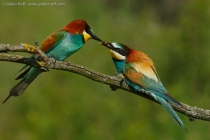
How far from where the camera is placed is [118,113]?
6148 millimetres

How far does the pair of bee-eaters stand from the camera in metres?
3.11

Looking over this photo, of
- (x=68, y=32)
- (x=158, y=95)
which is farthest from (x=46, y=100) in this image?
(x=158, y=95)

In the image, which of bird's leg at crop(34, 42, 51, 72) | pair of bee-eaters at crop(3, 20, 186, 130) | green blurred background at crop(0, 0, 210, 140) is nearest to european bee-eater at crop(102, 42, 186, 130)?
pair of bee-eaters at crop(3, 20, 186, 130)

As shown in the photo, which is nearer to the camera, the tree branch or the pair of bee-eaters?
the tree branch

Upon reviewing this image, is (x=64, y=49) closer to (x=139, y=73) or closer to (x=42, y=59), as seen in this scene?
(x=139, y=73)

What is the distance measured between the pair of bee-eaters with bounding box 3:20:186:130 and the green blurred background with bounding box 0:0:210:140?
1888 millimetres

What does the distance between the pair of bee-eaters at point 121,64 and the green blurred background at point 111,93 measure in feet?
6.20

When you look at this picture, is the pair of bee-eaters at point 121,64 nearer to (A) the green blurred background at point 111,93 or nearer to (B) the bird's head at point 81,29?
(B) the bird's head at point 81,29

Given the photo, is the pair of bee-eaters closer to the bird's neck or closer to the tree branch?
the bird's neck

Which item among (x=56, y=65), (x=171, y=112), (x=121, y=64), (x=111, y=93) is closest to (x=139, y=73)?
(x=121, y=64)

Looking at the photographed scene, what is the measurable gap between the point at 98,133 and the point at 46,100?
3.50 feet

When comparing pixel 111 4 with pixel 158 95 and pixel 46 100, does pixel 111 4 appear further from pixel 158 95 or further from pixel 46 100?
pixel 158 95

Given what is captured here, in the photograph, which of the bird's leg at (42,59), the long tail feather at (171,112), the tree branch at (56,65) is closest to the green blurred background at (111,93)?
the long tail feather at (171,112)

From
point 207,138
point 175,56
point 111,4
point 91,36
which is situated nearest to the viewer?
point 91,36
